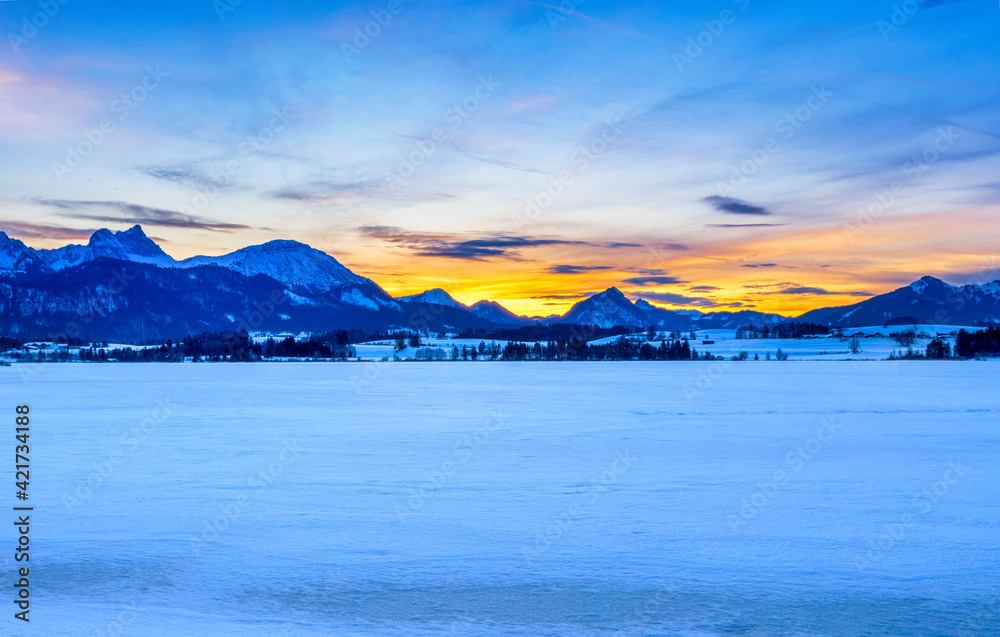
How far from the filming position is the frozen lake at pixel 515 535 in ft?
20.6

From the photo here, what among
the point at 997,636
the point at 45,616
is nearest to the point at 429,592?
the point at 45,616

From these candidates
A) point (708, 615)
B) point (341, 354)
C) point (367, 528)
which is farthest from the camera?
point (341, 354)

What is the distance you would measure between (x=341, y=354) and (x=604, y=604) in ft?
523

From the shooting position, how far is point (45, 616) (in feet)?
20.2

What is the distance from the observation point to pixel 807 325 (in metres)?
185

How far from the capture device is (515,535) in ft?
28.7

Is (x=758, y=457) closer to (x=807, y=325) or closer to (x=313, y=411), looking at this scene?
(x=313, y=411)

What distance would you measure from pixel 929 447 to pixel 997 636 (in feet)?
37.6

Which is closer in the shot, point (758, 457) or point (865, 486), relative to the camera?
point (865, 486)

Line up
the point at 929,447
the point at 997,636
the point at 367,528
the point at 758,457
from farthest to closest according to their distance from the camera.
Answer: the point at 929,447 → the point at 758,457 → the point at 367,528 → the point at 997,636

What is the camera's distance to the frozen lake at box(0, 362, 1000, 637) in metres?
6.28

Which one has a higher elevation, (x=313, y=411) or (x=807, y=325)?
(x=807, y=325)

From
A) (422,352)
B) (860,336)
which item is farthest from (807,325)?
(422,352)

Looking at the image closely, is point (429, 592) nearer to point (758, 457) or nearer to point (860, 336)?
point (758, 457)
